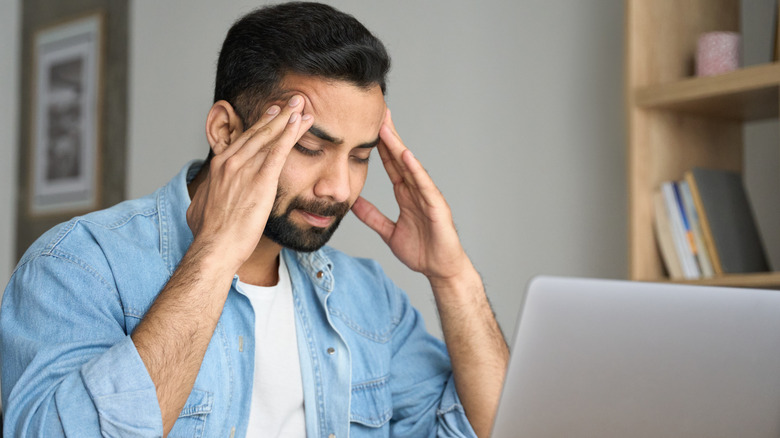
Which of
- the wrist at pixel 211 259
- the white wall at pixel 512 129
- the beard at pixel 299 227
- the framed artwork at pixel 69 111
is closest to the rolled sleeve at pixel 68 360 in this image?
the wrist at pixel 211 259

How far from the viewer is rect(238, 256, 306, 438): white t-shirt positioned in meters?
1.39

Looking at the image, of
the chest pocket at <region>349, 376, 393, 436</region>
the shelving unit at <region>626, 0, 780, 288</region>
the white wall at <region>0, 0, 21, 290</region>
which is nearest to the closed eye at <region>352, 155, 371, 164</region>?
the chest pocket at <region>349, 376, 393, 436</region>

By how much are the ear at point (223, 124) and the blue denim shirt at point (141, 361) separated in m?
0.08

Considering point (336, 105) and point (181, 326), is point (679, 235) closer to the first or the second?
point (336, 105)

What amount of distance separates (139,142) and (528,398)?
10.00 feet

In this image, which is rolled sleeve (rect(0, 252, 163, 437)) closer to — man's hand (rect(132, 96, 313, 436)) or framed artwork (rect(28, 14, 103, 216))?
man's hand (rect(132, 96, 313, 436))

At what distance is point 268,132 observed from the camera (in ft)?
4.25

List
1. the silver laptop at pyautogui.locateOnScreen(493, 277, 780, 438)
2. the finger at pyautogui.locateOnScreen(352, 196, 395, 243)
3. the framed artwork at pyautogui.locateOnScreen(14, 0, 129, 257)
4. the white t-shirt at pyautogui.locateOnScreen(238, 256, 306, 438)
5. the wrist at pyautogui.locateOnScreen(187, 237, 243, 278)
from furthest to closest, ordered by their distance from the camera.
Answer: the framed artwork at pyautogui.locateOnScreen(14, 0, 129, 257) < the finger at pyautogui.locateOnScreen(352, 196, 395, 243) < the white t-shirt at pyautogui.locateOnScreen(238, 256, 306, 438) < the wrist at pyautogui.locateOnScreen(187, 237, 243, 278) < the silver laptop at pyautogui.locateOnScreen(493, 277, 780, 438)

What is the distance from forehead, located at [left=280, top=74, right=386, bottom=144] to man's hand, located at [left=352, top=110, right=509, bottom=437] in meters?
0.12

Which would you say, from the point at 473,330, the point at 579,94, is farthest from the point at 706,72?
the point at 473,330

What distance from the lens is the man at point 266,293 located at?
1.07 metres

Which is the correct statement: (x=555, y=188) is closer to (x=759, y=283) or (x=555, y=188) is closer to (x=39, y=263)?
(x=759, y=283)

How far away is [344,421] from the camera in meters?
1.44

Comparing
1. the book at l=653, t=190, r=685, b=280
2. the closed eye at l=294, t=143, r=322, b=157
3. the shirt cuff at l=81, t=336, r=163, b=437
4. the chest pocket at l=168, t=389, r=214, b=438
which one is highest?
the closed eye at l=294, t=143, r=322, b=157
